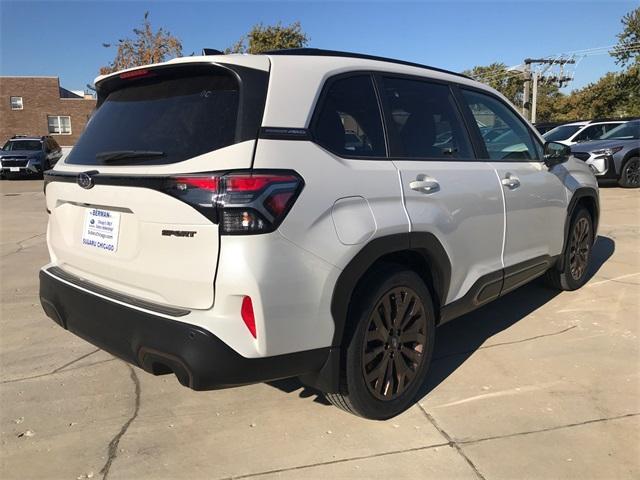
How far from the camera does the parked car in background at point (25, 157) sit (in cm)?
2025

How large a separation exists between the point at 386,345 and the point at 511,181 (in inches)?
65.9

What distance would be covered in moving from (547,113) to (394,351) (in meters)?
51.8

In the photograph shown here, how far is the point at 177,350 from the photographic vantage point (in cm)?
230

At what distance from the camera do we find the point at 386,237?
2.69 meters

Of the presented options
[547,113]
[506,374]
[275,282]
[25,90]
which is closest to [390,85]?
[275,282]

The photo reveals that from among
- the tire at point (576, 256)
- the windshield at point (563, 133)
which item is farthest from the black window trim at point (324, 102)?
the windshield at point (563, 133)

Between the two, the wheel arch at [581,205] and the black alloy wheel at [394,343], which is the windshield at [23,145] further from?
the black alloy wheel at [394,343]

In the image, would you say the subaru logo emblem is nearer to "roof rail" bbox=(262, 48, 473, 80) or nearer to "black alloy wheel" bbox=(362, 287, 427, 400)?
"roof rail" bbox=(262, 48, 473, 80)

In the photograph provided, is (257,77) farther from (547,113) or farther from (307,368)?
(547,113)

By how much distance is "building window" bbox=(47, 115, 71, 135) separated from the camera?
144 feet

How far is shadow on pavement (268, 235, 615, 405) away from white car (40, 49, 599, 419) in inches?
17.7

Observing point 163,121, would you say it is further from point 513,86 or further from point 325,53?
point 513,86

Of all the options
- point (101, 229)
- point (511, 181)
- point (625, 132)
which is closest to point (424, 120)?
point (511, 181)

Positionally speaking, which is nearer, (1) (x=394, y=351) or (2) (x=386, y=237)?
(2) (x=386, y=237)
